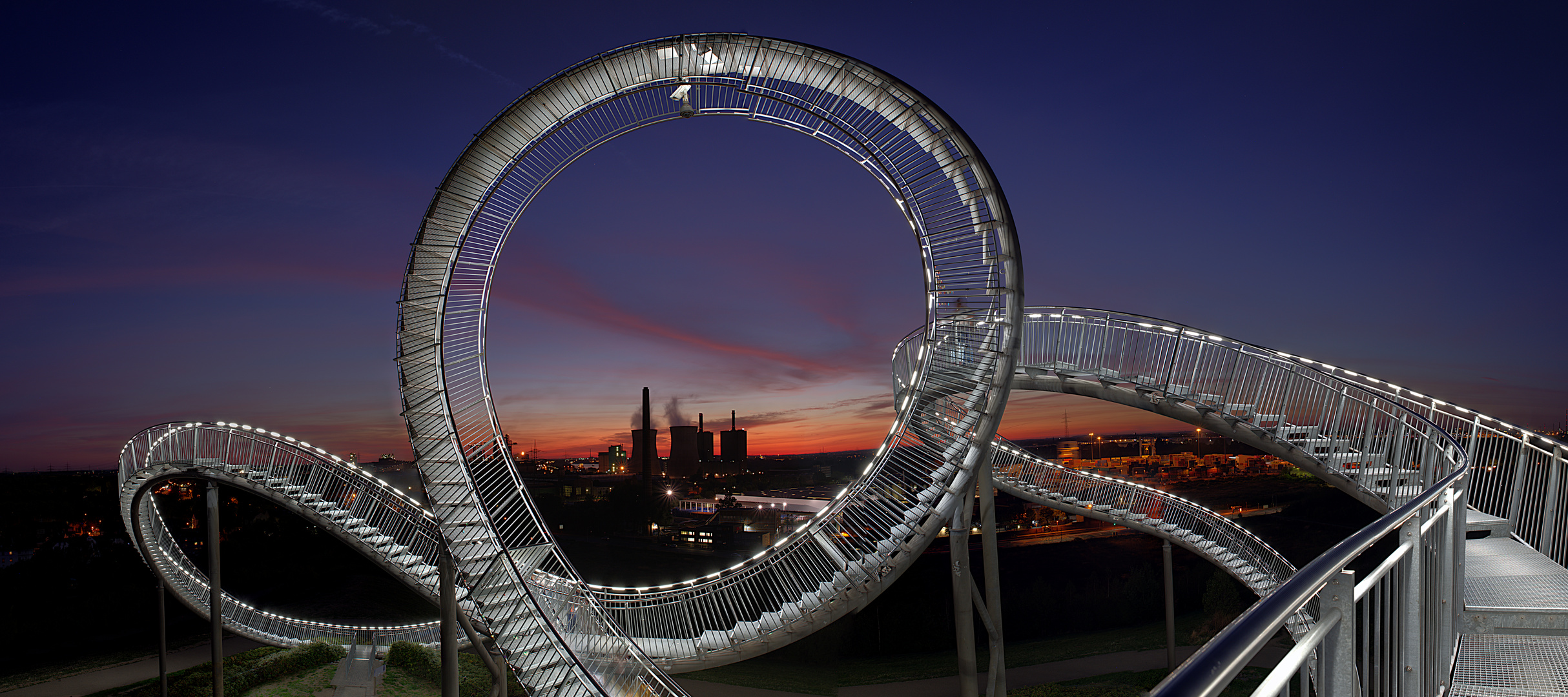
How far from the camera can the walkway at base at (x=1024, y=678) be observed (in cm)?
2259

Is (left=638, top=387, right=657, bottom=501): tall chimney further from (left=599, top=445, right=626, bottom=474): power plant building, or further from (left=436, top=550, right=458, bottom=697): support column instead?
(left=436, top=550, right=458, bottom=697): support column

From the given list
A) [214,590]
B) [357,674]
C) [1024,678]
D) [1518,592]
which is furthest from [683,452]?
[1518,592]

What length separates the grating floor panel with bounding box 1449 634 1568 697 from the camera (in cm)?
385

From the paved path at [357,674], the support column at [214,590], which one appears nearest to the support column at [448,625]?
the support column at [214,590]

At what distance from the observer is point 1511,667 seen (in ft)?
13.8

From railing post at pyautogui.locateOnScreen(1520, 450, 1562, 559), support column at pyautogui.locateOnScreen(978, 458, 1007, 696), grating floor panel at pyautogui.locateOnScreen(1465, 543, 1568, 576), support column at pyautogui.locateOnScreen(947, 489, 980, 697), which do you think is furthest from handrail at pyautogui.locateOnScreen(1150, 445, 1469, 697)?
support column at pyautogui.locateOnScreen(978, 458, 1007, 696)

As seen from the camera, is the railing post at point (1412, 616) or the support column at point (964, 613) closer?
the railing post at point (1412, 616)

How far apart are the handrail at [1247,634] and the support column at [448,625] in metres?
9.63

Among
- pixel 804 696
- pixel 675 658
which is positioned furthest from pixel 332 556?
pixel 675 658

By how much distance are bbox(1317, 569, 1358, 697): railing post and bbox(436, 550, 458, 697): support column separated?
9.56 m

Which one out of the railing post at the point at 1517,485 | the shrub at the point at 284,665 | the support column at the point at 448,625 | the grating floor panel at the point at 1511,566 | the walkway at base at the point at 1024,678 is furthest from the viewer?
the walkway at base at the point at 1024,678

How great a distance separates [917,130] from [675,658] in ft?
25.5

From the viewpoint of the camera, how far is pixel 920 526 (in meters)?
9.26

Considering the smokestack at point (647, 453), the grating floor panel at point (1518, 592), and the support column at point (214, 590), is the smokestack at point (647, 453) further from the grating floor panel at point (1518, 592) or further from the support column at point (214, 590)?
the grating floor panel at point (1518, 592)
